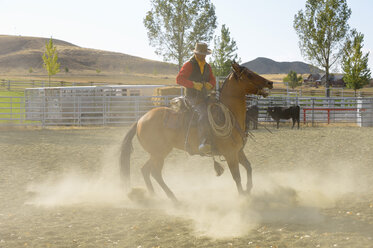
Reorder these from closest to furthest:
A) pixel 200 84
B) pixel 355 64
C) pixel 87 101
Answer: pixel 200 84
pixel 87 101
pixel 355 64

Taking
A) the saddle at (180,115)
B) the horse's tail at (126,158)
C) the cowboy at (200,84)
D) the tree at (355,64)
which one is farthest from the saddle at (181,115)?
the tree at (355,64)

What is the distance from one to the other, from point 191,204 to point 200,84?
6.18 ft

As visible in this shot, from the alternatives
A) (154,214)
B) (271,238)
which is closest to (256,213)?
(271,238)

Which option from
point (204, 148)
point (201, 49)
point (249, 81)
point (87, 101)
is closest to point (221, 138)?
point (204, 148)

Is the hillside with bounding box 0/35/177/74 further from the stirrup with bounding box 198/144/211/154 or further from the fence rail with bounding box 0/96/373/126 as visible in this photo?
the stirrup with bounding box 198/144/211/154

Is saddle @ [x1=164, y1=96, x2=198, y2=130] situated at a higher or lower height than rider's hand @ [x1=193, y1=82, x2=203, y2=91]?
lower

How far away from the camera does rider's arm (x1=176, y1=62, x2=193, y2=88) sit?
19.3ft

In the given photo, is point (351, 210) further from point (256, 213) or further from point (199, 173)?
point (199, 173)

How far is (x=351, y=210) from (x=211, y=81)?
2.87 metres

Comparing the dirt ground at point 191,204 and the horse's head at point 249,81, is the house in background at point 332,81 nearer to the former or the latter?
the dirt ground at point 191,204

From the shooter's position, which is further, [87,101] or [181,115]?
[87,101]

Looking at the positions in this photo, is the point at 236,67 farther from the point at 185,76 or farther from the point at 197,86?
the point at 185,76

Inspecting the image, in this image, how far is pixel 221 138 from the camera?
5695mm

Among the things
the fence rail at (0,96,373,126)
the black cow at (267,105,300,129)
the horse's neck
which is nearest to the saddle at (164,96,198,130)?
the horse's neck
